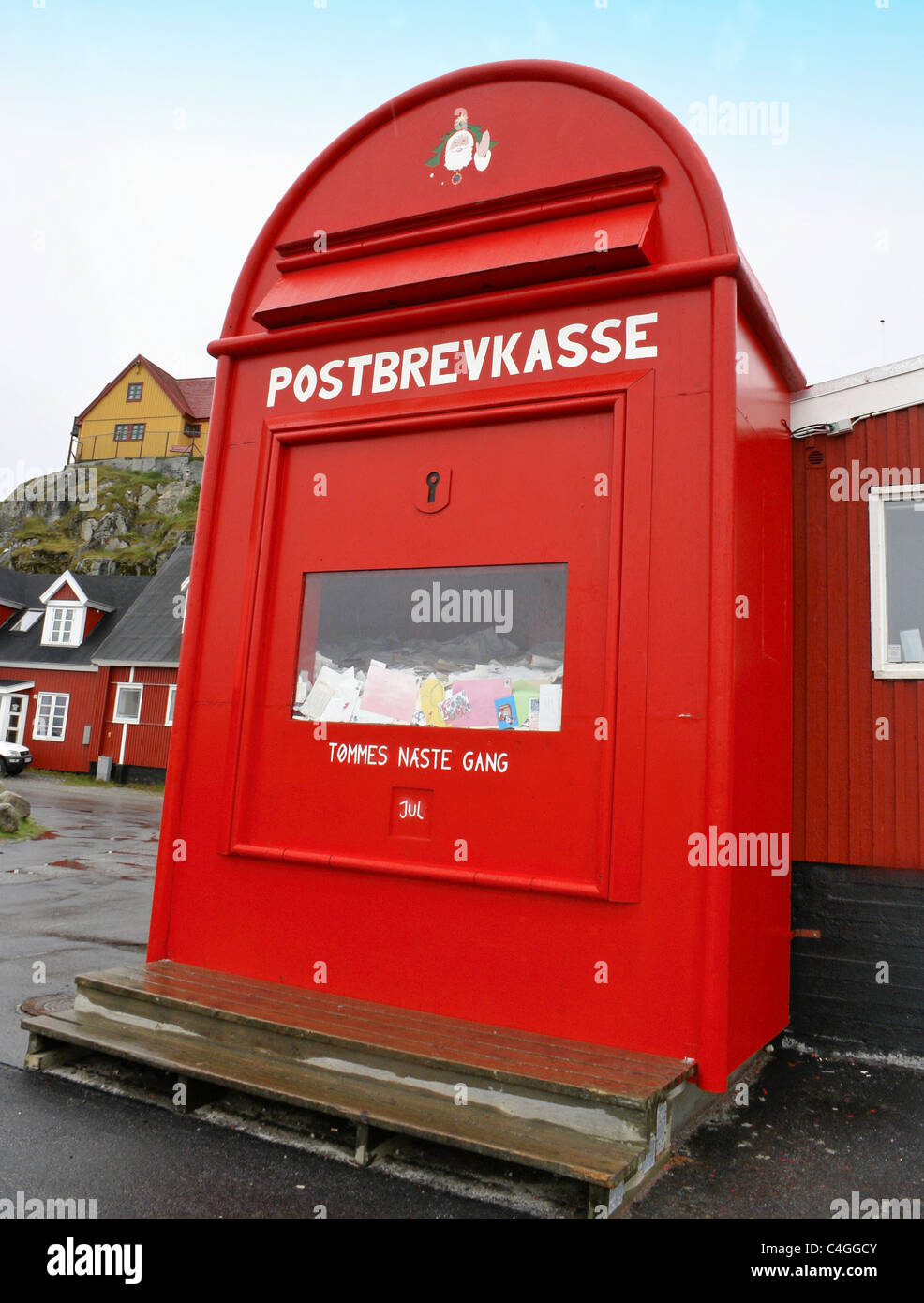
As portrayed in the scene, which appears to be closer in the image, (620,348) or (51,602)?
(620,348)

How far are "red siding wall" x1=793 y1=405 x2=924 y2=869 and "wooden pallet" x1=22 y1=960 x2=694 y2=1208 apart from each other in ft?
6.89

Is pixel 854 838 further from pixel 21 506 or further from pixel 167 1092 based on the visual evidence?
pixel 21 506

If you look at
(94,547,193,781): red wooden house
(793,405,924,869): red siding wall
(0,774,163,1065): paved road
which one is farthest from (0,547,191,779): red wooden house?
(793,405,924,869): red siding wall

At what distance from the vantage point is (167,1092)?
4375mm

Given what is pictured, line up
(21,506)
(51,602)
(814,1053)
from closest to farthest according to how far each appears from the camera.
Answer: (814,1053)
(51,602)
(21,506)

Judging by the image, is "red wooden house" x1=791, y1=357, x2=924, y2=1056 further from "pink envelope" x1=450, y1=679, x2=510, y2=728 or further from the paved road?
the paved road

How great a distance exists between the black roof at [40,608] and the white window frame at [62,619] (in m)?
0.14

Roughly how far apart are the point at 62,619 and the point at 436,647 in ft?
101

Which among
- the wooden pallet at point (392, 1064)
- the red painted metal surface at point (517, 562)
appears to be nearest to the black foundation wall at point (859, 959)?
the red painted metal surface at point (517, 562)

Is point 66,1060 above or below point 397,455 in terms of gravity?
below

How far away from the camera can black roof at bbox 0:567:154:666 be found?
3153 centimetres

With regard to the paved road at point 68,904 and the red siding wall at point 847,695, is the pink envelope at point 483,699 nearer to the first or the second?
the red siding wall at point 847,695
